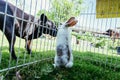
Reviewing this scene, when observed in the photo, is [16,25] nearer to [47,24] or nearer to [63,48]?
[47,24]

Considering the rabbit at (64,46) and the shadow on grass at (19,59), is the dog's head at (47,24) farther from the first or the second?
the rabbit at (64,46)

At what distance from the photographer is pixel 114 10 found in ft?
12.6

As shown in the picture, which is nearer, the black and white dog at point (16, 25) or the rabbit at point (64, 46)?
the rabbit at point (64, 46)

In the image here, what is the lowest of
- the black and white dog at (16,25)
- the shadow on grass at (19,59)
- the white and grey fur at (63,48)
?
the shadow on grass at (19,59)

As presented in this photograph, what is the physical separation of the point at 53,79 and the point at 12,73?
1.41 ft

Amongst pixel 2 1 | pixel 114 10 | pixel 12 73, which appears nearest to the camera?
pixel 12 73

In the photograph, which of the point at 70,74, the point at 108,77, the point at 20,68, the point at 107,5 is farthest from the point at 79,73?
the point at 107,5

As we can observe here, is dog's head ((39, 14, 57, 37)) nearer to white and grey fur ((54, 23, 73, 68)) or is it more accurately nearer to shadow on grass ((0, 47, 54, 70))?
shadow on grass ((0, 47, 54, 70))

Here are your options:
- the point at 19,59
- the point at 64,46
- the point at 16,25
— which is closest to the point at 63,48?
the point at 64,46

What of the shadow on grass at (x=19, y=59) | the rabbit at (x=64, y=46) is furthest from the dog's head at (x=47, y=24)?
the rabbit at (x=64, y=46)

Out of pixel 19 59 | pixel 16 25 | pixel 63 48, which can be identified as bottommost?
pixel 19 59

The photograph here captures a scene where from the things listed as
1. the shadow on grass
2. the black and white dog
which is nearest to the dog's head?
the black and white dog

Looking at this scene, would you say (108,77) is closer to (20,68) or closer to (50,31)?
(20,68)

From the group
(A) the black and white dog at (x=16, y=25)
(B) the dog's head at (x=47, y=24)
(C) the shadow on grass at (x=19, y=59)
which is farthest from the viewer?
(B) the dog's head at (x=47, y=24)
